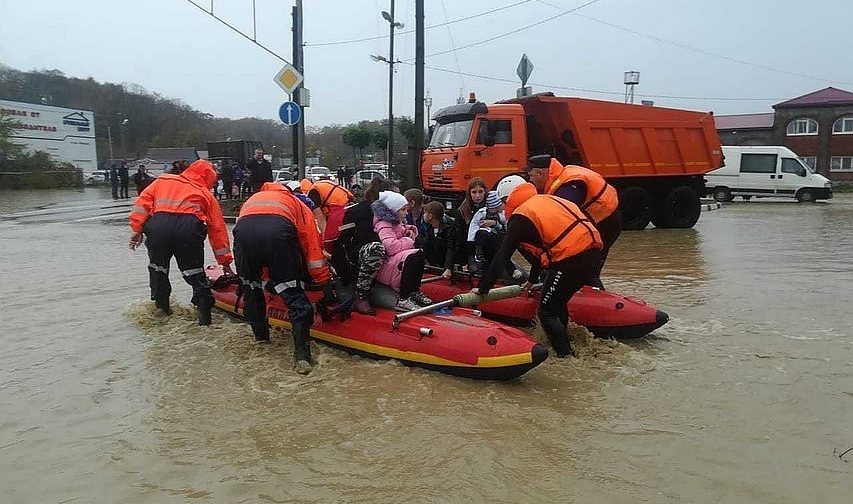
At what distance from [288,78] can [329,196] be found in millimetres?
7295

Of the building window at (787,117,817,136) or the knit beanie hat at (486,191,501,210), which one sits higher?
the building window at (787,117,817,136)

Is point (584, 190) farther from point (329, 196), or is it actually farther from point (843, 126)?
point (843, 126)

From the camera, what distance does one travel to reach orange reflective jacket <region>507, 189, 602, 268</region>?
529 centimetres

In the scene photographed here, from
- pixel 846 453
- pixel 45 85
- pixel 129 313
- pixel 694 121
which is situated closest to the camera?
pixel 846 453

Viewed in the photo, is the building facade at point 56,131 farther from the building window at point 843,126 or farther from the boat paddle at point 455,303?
the building window at point 843,126

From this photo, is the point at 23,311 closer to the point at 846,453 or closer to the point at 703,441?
the point at 703,441

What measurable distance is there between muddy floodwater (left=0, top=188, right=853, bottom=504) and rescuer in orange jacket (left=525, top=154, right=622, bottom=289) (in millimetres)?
1104

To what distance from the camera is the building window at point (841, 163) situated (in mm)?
40656

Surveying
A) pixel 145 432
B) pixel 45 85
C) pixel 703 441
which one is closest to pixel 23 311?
pixel 145 432

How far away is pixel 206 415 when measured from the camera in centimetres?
465

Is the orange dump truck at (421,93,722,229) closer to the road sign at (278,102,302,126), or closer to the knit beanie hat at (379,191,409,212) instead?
the road sign at (278,102,302,126)

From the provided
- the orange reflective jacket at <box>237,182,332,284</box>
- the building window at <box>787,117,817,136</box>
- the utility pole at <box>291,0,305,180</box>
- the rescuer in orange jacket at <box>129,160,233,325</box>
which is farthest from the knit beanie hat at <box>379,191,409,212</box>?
the building window at <box>787,117,817,136</box>

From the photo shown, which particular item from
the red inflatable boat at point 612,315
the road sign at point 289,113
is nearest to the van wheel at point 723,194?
the road sign at point 289,113

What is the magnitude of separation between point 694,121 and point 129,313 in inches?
546
